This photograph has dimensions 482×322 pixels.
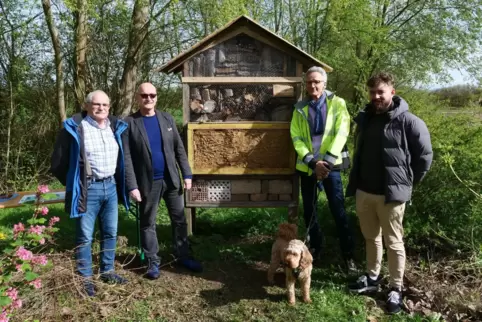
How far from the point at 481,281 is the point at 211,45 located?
3.87 metres

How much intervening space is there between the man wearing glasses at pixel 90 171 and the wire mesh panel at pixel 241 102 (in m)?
1.36

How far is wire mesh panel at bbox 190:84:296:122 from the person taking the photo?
16.7 feet

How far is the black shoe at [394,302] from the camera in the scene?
147 inches

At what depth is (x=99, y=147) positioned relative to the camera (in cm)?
377

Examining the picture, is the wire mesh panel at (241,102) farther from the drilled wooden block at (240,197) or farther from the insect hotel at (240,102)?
the drilled wooden block at (240,197)

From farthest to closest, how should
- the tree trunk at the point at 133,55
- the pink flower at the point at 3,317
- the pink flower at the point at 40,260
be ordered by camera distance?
the tree trunk at the point at 133,55 < the pink flower at the point at 40,260 < the pink flower at the point at 3,317

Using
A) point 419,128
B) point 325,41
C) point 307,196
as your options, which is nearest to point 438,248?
point 307,196

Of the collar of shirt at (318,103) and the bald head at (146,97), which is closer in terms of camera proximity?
the bald head at (146,97)

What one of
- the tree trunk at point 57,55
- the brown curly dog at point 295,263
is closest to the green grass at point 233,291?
the brown curly dog at point 295,263

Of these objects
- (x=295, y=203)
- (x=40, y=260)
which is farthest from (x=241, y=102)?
(x=40, y=260)

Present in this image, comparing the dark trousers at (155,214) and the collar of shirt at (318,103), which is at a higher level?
the collar of shirt at (318,103)

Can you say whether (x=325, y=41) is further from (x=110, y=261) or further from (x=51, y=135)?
(x=110, y=261)

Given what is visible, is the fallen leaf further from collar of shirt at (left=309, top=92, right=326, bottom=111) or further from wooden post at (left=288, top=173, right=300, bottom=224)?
collar of shirt at (left=309, top=92, right=326, bottom=111)

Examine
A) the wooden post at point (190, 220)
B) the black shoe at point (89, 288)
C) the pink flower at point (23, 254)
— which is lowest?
the black shoe at point (89, 288)
